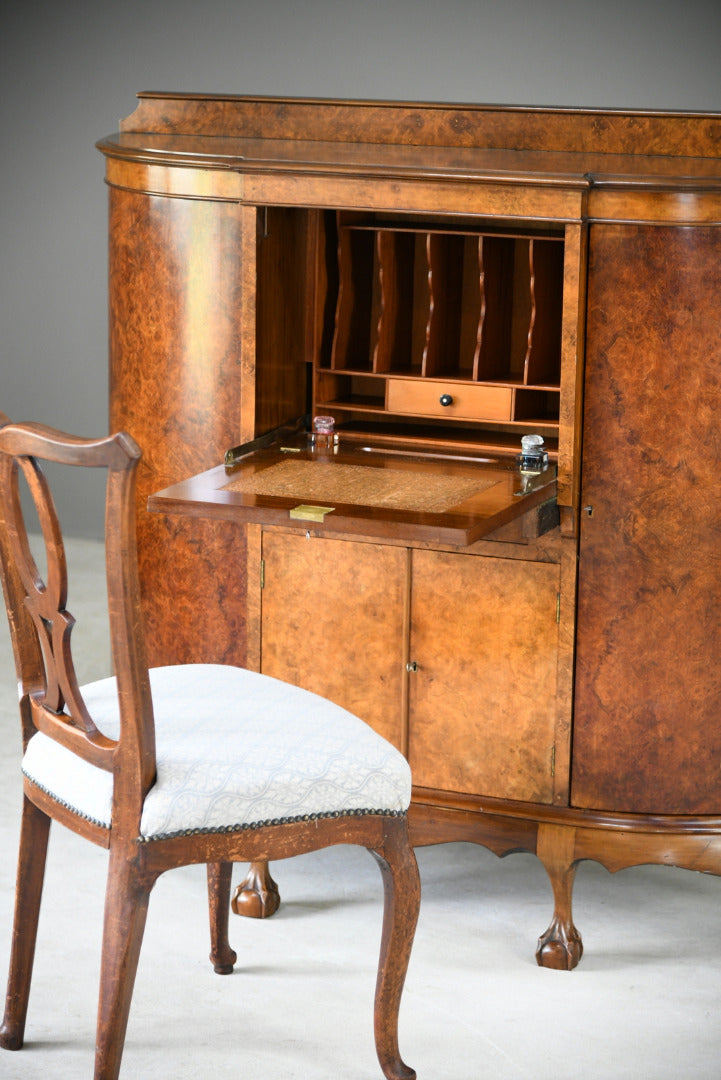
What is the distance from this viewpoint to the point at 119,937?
2344 millimetres

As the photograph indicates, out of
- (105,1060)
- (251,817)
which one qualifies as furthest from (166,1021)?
(251,817)

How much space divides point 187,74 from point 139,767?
3958 mm

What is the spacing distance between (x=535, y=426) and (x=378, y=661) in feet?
1.94

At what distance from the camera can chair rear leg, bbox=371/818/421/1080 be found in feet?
8.34

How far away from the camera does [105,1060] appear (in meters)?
2.37

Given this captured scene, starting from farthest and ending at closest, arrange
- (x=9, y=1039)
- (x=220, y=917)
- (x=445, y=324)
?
(x=445, y=324), (x=220, y=917), (x=9, y=1039)

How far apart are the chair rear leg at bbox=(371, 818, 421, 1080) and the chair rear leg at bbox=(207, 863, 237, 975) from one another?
0.46 m

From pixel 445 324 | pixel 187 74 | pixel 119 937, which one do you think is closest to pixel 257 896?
pixel 119 937

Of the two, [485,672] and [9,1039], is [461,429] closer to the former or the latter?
[485,672]

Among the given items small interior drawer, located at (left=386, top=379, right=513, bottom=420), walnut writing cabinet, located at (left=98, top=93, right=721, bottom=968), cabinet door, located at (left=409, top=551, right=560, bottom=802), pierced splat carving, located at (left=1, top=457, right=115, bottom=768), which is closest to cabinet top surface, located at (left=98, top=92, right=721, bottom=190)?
walnut writing cabinet, located at (left=98, top=93, right=721, bottom=968)

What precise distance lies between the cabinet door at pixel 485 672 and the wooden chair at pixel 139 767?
56 cm

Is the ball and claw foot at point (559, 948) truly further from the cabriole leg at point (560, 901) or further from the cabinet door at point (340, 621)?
the cabinet door at point (340, 621)

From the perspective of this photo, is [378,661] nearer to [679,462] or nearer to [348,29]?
[679,462]

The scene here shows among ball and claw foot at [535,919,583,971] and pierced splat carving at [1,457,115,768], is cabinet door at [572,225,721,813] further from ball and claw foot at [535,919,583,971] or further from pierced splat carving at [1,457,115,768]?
pierced splat carving at [1,457,115,768]
